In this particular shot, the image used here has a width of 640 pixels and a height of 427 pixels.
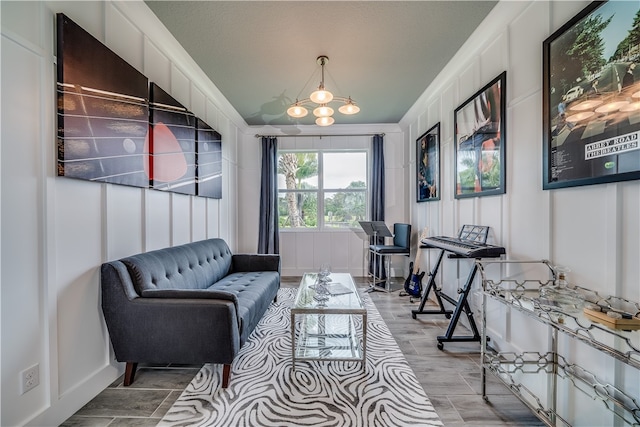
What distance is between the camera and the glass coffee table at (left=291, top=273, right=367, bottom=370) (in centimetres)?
199

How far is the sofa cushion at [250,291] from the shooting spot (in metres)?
2.09

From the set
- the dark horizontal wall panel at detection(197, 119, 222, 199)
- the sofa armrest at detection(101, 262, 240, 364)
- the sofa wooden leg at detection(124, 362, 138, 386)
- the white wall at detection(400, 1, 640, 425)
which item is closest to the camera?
the white wall at detection(400, 1, 640, 425)

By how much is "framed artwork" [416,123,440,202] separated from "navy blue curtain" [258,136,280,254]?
246 cm

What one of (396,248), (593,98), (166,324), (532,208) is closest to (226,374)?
(166,324)

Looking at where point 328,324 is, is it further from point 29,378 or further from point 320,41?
point 320,41

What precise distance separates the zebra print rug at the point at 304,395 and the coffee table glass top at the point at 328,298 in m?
0.47

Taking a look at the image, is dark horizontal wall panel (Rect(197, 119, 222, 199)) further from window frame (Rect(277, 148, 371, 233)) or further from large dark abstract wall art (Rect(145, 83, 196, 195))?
window frame (Rect(277, 148, 371, 233))

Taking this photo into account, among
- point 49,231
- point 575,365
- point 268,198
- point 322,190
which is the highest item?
point 322,190

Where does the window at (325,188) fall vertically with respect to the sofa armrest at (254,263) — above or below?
above

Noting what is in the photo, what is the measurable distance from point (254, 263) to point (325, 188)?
2.18m

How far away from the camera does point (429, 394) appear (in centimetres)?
179

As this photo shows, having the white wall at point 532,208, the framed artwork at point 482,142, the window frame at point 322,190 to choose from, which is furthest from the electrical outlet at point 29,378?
the window frame at point 322,190

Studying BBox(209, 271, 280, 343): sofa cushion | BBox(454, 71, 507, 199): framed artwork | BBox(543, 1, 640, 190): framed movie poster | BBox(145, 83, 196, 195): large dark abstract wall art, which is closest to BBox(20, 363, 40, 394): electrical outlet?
BBox(209, 271, 280, 343): sofa cushion

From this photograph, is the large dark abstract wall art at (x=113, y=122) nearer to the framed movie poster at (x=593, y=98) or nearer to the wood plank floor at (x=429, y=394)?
the wood plank floor at (x=429, y=394)
